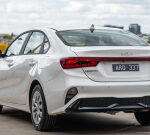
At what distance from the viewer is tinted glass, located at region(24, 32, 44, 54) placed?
8182 millimetres

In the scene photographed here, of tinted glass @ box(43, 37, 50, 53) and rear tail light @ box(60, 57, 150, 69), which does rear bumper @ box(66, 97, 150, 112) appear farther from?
tinted glass @ box(43, 37, 50, 53)

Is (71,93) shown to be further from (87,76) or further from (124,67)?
(124,67)

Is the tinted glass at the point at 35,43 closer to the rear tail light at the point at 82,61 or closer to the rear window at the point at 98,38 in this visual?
the rear window at the point at 98,38

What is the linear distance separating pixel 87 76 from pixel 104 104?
0.43m

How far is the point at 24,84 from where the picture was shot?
8.24m

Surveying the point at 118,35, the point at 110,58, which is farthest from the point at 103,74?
the point at 118,35

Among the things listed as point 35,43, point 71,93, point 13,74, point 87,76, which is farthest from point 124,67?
point 13,74

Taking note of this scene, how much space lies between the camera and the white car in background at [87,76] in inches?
276

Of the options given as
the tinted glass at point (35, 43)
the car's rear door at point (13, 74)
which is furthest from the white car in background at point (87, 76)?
the car's rear door at point (13, 74)

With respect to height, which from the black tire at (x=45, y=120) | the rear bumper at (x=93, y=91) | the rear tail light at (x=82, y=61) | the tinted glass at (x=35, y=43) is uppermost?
the tinted glass at (x=35, y=43)

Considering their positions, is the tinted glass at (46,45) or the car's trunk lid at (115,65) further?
the tinted glass at (46,45)

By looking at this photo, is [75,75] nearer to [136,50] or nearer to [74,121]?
[136,50]

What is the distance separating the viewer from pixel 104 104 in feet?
23.1

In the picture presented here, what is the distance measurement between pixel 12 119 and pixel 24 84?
4.48 feet
